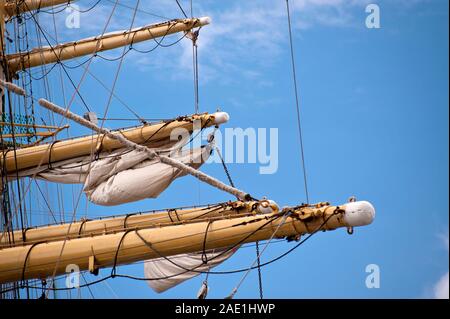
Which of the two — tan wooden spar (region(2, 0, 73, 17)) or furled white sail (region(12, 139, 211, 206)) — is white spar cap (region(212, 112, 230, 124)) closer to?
furled white sail (region(12, 139, 211, 206))

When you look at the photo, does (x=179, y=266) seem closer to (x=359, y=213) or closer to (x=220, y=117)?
(x=359, y=213)

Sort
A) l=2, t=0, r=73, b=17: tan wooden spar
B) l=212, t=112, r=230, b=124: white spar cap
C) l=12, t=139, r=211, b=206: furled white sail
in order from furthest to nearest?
l=2, t=0, r=73, b=17: tan wooden spar < l=212, t=112, r=230, b=124: white spar cap < l=12, t=139, r=211, b=206: furled white sail

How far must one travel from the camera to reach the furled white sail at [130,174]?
20547 millimetres

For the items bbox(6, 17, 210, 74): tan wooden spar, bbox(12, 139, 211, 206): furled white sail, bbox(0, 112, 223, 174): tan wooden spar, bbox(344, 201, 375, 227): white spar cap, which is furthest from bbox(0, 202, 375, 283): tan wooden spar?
bbox(6, 17, 210, 74): tan wooden spar

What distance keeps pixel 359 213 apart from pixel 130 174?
7.56 m

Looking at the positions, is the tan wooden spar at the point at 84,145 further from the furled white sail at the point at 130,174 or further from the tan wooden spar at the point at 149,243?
the tan wooden spar at the point at 149,243

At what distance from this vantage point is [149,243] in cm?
1667

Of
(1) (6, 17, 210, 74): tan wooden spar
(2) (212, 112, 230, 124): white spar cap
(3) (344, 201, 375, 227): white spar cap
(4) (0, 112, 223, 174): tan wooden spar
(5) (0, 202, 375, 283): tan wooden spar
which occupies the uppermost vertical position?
(1) (6, 17, 210, 74): tan wooden spar

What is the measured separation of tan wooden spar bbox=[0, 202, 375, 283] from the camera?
15625mm

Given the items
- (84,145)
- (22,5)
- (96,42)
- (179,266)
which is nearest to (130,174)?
(84,145)

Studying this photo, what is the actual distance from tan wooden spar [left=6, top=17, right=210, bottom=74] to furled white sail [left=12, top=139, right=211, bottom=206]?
5.12 metres
